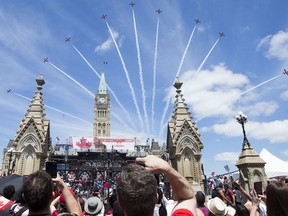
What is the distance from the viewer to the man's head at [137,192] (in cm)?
211

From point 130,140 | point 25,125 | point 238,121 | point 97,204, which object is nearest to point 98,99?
point 130,140

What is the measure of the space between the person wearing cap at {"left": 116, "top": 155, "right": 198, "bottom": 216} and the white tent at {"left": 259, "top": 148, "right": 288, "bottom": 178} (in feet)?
85.9

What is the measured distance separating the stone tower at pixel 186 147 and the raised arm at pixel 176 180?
2870 cm

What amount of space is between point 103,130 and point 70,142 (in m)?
98.7

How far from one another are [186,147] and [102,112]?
128795mm

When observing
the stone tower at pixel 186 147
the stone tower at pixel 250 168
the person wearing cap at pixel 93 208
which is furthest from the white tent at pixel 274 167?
the person wearing cap at pixel 93 208

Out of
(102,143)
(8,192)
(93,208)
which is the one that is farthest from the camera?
(102,143)

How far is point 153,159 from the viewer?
7.89 ft

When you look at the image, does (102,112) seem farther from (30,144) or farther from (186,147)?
(186,147)

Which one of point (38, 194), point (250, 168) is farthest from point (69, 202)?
point (250, 168)

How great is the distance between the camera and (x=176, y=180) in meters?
2.38

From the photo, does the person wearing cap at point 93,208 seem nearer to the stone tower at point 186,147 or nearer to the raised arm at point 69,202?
the raised arm at point 69,202

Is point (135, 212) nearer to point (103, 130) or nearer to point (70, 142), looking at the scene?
point (70, 142)

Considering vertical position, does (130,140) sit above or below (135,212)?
above
